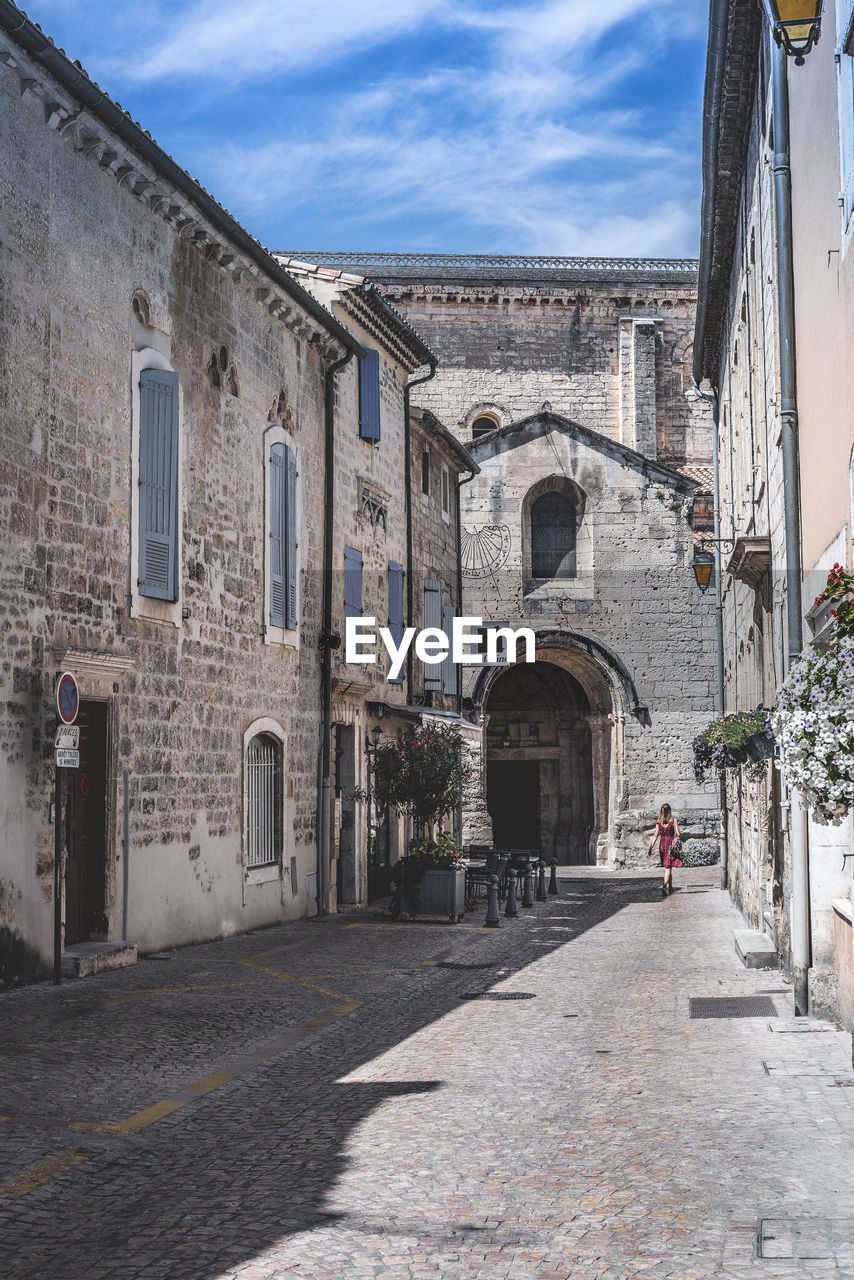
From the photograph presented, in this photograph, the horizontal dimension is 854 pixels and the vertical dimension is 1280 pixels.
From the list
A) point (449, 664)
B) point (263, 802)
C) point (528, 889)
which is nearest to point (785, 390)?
point (263, 802)

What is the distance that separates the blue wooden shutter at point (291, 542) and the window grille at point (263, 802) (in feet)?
5.36

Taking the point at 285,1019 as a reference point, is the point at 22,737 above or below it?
above

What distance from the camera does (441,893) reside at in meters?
16.7

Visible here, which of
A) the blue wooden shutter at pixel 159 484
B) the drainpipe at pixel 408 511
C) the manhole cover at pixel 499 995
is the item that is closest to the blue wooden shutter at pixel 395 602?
the drainpipe at pixel 408 511

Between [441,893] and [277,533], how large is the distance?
4.79 meters

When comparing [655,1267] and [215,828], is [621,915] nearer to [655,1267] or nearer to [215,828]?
[215,828]

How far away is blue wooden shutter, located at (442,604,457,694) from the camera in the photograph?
85.0ft

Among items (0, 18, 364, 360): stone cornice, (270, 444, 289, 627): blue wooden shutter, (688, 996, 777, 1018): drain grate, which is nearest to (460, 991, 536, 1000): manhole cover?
(688, 996, 777, 1018): drain grate

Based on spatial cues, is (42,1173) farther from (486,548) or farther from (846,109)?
(486,548)

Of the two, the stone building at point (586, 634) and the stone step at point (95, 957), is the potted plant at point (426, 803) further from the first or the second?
the stone building at point (586, 634)

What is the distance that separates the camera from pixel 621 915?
18.3m

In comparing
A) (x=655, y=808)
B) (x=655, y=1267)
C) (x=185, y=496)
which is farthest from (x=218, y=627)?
(x=655, y=808)

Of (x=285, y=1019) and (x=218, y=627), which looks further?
(x=218, y=627)

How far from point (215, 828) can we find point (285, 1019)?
4983 millimetres
